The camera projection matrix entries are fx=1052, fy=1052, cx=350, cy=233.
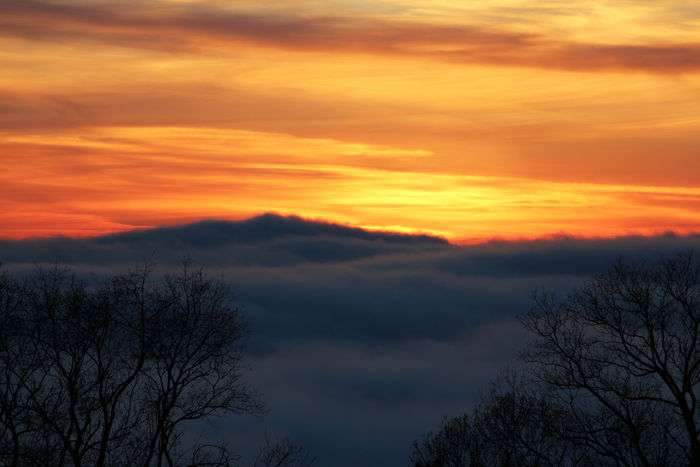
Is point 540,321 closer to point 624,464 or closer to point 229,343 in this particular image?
point 624,464

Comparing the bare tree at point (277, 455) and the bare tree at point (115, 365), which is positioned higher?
the bare tree at point (115, 365)

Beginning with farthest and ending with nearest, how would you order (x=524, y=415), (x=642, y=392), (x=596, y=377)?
(x=524, y=415)
(x=642, y=392)
(x=596, y=377)

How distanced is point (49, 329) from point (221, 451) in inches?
329

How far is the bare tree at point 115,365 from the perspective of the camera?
38688 millimetres

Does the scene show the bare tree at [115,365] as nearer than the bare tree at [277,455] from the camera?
Yes

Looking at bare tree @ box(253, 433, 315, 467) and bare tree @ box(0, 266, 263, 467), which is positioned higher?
bare tree @ box(0, 266, 263, 467)

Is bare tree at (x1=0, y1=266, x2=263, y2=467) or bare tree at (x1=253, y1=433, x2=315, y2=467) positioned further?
bare tree at (x1=253, y1=433, x2=315, y2=467)

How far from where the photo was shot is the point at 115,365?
4031 centimetres

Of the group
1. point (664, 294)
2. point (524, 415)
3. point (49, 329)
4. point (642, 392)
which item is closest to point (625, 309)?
point (664, 294)

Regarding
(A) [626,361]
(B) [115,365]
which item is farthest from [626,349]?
(B) [115,365]

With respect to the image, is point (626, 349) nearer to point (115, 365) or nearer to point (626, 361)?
point (626, 361)

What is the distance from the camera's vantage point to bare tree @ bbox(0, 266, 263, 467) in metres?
38.7

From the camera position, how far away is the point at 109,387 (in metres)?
39.8

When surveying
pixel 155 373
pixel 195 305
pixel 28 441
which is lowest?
pixel 28 441
